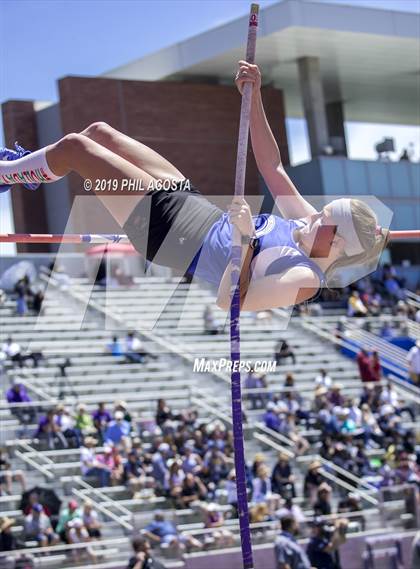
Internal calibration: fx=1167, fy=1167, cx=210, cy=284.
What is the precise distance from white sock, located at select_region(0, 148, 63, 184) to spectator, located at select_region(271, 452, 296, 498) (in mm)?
6751

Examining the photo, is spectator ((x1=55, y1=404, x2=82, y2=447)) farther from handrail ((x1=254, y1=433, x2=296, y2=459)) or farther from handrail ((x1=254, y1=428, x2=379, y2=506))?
handrail ((x1=254, y1=428, x2=379, y2=506))

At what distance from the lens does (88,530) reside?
962 centimetres

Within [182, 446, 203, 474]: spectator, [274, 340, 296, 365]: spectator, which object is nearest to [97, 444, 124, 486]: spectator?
[182, 446, 203, 474]: spectator

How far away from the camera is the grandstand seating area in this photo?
396 inches

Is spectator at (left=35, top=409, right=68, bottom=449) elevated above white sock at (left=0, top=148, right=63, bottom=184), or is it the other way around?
white sock at (left=0, top=148, right=63, bottom=184)

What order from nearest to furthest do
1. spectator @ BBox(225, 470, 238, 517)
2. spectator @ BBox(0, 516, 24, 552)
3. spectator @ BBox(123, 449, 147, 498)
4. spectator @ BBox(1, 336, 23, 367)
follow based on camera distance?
spectator @ BBox(0, 516, 24, 552)
spectator @ BBox(225, 470, 238, 517)
spectator @ BBox(123, 449, 147, 498)
spectator @ BBox(1, 336, 23, 367)

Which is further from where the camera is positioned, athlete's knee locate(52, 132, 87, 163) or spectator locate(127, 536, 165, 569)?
spectator locate(127, 536, 165, 569)

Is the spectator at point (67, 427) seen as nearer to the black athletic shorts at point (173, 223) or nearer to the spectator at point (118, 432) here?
the spectator at point (118, 432)

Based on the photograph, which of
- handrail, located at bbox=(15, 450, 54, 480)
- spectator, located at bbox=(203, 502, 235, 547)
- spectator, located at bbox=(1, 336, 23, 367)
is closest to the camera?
spectator, located at bbox=(203, 502, 235, 547)

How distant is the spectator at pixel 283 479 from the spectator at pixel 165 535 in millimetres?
1347

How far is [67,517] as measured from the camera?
9656 millimetres

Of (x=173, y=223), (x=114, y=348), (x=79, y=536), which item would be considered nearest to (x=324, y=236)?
(x=173, y=223)

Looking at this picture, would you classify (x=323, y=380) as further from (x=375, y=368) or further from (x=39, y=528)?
(x=39, y=528)

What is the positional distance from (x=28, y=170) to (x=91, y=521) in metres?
5.89
